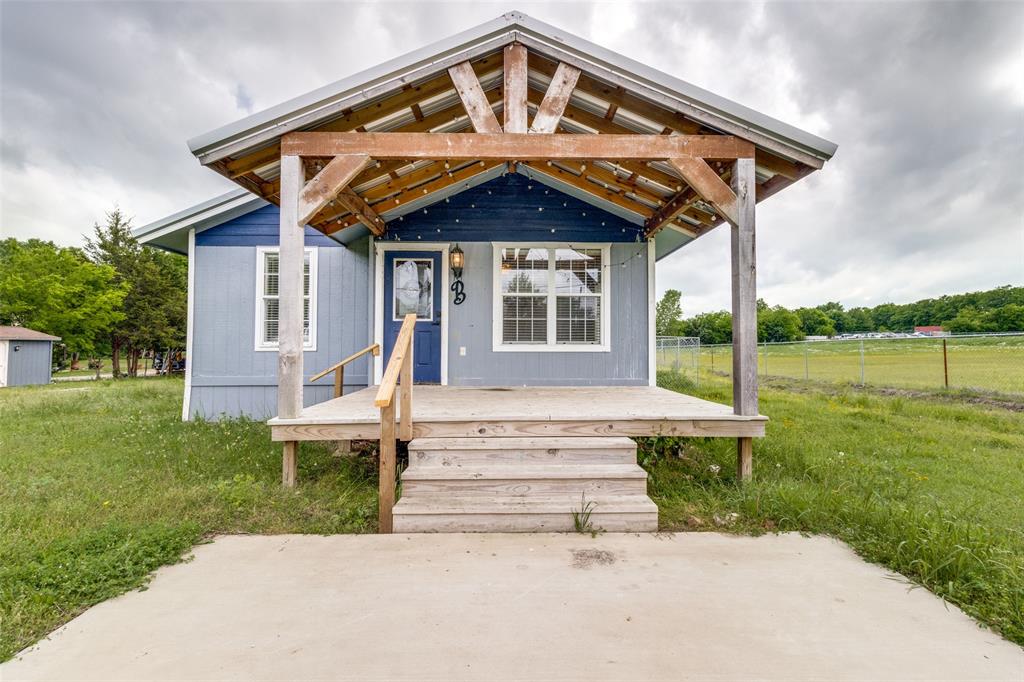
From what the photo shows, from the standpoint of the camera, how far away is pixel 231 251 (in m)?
6.36

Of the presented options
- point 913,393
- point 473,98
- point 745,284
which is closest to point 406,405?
point 473,98

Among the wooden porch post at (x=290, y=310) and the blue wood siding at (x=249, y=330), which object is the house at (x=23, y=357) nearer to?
the blue wood siding at (x=249, y=330)

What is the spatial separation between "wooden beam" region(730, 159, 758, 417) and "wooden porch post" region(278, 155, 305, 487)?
362cm

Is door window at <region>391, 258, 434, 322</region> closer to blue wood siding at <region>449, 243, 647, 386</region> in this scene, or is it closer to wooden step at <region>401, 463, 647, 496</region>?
blue wood siding at <region>449, 243, 647, 386</region>

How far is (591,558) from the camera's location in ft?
7.90

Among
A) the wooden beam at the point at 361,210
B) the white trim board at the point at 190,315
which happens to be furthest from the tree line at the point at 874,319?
the white trim board at the point at 190,315

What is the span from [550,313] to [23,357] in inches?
832

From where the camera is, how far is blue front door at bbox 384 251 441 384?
20.1 feet

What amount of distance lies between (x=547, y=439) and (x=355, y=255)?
4.44m

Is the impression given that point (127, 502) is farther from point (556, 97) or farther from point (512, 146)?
point (556, 97)

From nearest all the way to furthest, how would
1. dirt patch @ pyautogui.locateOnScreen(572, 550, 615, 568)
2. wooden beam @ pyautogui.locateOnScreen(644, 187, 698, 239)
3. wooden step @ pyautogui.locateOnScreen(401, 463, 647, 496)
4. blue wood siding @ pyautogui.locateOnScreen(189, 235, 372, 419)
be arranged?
dirt patch @ pyautogui.locateOnScreen(572, 550, 615, 568), wooden step @ pyautogui.locateOnScreen(401, 463, 647, 496), wooden beam @ pyautogui.locateOnScreen(644, 187, 698, 239), blue wood siding @ pyautogui.locateOnScreen(189, 235, 372, 419)

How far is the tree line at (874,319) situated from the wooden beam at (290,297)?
88.8 ft

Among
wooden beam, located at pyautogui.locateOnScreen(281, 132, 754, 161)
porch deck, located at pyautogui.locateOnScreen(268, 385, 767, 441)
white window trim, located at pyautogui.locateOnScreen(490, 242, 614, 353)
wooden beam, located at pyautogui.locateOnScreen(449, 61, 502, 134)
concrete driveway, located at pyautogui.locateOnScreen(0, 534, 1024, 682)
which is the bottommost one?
concrete driveway, located at pyautogui.locateOnScreen(0, 534, 1024, 682)

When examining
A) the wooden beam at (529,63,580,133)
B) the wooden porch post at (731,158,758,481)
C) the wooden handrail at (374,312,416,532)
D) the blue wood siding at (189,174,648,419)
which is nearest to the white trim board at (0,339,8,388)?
the blue wood siding at (189,174,648,419)
